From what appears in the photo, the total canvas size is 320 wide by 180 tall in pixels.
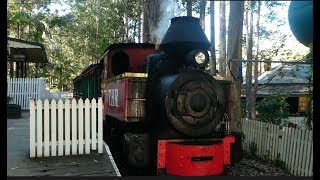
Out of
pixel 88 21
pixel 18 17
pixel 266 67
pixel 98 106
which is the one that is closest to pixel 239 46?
pixel 98 106

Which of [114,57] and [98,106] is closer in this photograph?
[98,106]

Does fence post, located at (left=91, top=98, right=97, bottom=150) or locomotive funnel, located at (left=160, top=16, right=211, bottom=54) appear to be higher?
locomotive funnel, located at (left=160, top=16, right=211, bottom=54)

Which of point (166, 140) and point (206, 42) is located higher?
point (206, 42)

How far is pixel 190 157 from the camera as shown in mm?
4684

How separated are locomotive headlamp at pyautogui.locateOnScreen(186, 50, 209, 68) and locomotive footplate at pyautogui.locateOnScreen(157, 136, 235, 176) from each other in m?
1.07

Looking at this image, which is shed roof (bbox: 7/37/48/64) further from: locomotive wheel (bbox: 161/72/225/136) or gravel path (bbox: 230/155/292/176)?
locomotive wheel (bbox: 161/72/225/136)

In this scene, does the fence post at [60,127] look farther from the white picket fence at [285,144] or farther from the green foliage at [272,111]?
the green foliage at [272,111]

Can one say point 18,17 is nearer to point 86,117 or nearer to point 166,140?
point 86,117

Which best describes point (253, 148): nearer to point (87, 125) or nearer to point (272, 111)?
point (87, 125)

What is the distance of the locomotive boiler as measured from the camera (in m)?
4.77

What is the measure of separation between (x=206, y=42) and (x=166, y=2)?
13.2ft

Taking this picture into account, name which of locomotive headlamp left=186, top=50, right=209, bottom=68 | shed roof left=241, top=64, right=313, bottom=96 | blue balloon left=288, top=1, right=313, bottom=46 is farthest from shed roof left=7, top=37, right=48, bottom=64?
shed roof left=241, top=64, right=313, bottom=96

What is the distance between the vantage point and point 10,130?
8.52 metres

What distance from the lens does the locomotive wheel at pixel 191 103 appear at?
478cm
